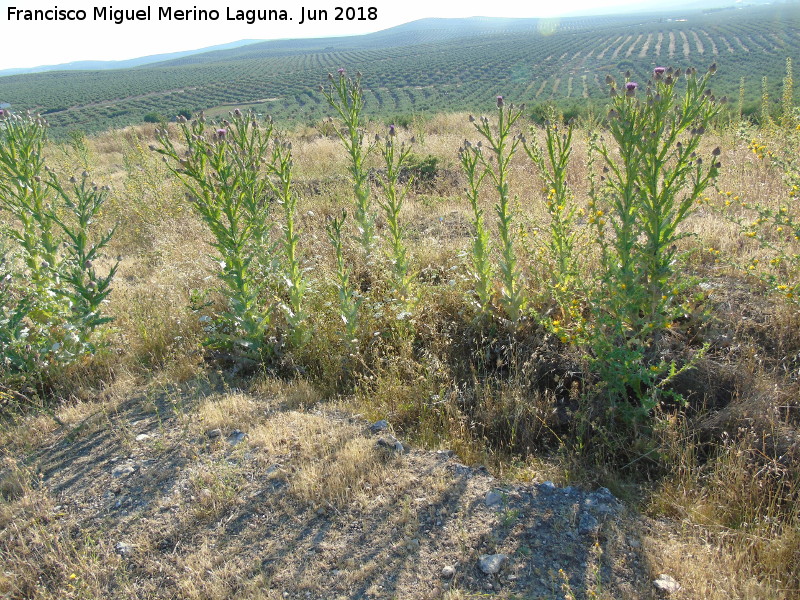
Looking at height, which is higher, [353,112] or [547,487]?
[353,112]

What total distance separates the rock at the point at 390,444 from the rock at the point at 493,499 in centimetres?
61

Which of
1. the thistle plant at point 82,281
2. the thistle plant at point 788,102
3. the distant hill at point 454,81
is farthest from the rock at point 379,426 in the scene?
the distant hill at point 454,81

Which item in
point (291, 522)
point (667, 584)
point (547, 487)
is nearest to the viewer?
point (667, 584)

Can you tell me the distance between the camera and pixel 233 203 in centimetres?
361

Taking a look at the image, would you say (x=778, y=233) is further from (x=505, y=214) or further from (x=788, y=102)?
(x=788, y=102)

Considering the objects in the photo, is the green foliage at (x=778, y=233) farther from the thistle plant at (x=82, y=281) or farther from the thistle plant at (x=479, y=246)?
the thistle plant at (x=82, y=281)

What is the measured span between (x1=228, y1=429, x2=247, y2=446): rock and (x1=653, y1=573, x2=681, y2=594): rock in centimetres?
235

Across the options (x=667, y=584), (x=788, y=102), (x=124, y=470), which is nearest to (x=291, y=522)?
(x=124, y=470)

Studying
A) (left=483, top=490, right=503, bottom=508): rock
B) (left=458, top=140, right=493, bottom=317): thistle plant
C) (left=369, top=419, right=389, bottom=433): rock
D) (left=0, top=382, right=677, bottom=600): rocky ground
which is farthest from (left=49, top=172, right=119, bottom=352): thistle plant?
(left=483, top=490, right=503, bottom=508): rock

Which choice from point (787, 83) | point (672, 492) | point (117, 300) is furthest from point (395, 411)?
point (787, 83)

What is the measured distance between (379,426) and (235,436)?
0.93m

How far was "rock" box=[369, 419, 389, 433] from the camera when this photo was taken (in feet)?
10.5

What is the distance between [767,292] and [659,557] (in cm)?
225

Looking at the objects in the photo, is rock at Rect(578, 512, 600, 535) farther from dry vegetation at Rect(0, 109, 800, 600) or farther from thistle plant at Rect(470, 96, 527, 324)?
thistle plant at Rect(470, 96, 527, 324)
